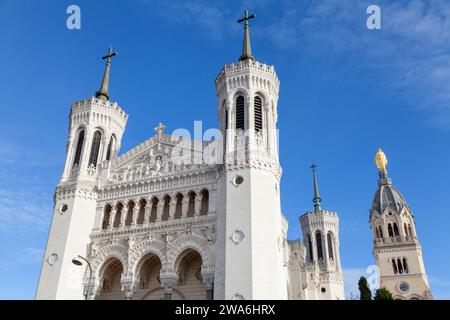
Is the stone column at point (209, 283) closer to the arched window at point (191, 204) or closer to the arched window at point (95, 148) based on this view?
the arched window at point (191, 204)

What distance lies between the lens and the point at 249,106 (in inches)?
1385

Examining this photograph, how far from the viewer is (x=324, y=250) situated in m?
69.2

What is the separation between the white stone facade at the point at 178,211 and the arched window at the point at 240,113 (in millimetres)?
95

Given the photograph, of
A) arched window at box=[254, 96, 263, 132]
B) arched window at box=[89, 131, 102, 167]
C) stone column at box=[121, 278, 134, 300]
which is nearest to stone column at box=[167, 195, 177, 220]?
stone column at box=[121, 278, 134, 300]

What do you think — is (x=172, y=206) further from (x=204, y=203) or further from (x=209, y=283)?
(x=209, y=283)

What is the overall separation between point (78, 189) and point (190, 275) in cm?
1275

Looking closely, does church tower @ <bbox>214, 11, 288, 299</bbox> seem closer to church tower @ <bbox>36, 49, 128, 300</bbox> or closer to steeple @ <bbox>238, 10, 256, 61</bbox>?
steeple @ <bbox>238, 10, 256, 61</bbox>

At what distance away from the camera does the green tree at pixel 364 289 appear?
5525cm

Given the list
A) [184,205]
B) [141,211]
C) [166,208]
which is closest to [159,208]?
[166,208]

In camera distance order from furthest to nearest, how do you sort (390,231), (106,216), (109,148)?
1. (390,231)
2. (109,148)
3. (106,216)

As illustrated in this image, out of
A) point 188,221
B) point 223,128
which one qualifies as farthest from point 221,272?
point 223,128

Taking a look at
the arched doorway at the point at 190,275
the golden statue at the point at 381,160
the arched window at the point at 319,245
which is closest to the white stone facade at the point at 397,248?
the golden statue at the point at 381,160

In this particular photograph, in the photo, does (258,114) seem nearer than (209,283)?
No

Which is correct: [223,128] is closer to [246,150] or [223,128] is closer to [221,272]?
[246,150]
